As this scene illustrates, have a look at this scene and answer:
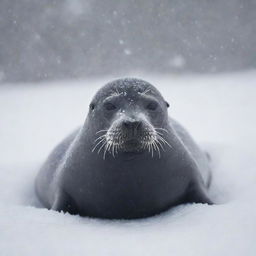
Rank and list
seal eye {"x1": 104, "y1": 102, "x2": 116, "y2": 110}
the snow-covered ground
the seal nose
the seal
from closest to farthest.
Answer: the snow-covered ground
the seal nose
the seal
seal eye {"x1": 104, "y1": 102, "x2": 116, "y2": 110}

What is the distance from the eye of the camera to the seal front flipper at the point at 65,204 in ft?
10.0

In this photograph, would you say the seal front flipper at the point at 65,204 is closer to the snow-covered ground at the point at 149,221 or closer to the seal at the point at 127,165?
the seal at the point at 127,165

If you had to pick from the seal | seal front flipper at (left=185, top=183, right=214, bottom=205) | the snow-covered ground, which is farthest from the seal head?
the snow-covered ground

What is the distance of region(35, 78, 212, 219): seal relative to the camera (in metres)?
2.86

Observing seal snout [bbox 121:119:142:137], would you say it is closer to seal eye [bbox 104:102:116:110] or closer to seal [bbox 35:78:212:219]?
seal [bbox 35:78:212:219]

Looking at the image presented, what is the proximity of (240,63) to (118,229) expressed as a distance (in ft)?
65.9

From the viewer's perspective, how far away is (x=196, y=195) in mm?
3092

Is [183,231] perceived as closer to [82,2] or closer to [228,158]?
[228,158]

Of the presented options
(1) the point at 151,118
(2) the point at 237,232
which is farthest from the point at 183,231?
(1) the point at 151,118

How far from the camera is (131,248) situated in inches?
85.1

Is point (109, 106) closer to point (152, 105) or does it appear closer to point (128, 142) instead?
point (152, 105)

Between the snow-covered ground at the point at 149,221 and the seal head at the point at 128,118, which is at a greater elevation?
the seal head at the point at 128,118

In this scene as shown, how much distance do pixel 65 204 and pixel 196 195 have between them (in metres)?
0.94

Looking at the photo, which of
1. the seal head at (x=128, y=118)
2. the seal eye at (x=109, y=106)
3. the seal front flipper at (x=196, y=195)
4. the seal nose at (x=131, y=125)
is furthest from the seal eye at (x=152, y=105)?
the seal front flipper at (x=196, y=195)
